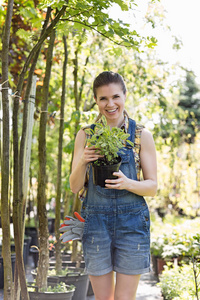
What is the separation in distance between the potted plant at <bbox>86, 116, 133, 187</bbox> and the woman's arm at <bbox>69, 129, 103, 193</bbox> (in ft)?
0.13

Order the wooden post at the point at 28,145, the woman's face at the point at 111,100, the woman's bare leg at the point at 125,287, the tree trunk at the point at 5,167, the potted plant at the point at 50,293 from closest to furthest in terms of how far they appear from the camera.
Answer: the woman's bare leg at the point at 125,287 → the woman's face at the point at 111,100 → the tree trunk at the point at 5,167 → the wooden post at the point at 28,145 → the potted plant at the point at 50,293

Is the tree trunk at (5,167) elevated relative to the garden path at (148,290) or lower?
elevated

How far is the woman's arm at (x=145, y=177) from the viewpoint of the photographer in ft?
6.88

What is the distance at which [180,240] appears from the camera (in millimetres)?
5719

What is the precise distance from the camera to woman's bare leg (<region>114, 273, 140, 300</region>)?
2.13 meters

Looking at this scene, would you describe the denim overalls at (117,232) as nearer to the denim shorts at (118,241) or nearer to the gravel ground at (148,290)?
the denim shorts at (118,241)

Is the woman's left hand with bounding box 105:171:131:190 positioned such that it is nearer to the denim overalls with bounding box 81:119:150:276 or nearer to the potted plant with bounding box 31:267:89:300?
the denim overalls with bounding box 81:119:150:276

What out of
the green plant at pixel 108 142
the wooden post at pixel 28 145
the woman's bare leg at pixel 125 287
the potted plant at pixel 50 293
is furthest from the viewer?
the potted plant at pixel 50 293

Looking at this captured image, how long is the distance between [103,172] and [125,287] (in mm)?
604

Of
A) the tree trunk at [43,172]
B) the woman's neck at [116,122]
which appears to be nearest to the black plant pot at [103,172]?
the woman's neck at [116,122]

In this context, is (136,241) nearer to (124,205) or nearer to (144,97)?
(124,205)

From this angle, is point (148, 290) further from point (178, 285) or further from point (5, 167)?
point (5, 167)

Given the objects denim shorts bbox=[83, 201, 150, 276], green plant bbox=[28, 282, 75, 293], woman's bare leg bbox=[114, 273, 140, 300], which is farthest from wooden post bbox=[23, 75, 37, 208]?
green plant bbox=[28, 282, 75, 293]

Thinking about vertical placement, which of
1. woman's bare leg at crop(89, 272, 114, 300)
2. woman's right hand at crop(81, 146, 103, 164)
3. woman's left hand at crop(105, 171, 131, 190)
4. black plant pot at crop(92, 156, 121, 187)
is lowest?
woman's bare leg at crop(89, 272, 114, 300)
